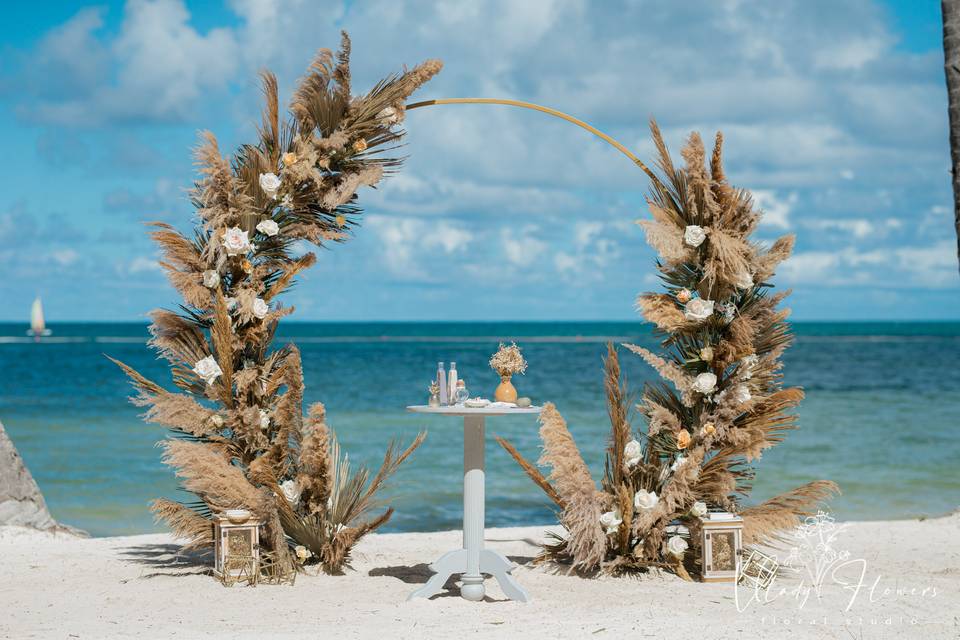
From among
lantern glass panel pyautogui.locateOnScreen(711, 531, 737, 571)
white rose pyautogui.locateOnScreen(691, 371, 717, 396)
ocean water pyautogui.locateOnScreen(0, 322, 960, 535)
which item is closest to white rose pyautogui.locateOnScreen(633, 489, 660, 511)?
lantern glass panel pyautogui.locateOnScreen(711, 531, 737, 571)


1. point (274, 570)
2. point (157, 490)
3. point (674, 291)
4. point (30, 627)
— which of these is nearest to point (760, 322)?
point (674, 291)

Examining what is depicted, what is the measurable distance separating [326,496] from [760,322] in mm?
2924

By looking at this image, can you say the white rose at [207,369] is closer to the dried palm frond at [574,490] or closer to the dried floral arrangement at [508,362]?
the dried floral arrangement at [508,362]

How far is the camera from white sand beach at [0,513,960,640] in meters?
4.98

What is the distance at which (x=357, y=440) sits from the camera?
15688 mm

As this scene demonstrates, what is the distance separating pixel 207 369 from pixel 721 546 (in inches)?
131

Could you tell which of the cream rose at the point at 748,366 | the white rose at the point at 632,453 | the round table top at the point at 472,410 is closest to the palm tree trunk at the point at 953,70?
the cream rose at the point at 748,366

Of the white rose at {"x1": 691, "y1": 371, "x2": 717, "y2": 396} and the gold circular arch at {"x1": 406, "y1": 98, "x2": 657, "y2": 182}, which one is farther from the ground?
the gold circular arch at {"x1": 406, "y1": 98, "x2": 657, "y2": 182}

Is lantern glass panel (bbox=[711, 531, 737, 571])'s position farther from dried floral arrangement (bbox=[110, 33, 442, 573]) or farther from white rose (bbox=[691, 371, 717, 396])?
dried floral arrangement (bbox=[110, 33, 442, 573])

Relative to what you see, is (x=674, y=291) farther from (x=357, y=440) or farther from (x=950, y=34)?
(x=357, y=440)

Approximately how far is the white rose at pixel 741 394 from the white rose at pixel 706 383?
14cm

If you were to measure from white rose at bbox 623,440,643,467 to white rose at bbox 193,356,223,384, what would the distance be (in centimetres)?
254

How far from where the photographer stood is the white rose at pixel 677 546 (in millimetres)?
6230

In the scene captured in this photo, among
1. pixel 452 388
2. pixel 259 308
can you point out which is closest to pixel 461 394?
pixel 452 388
